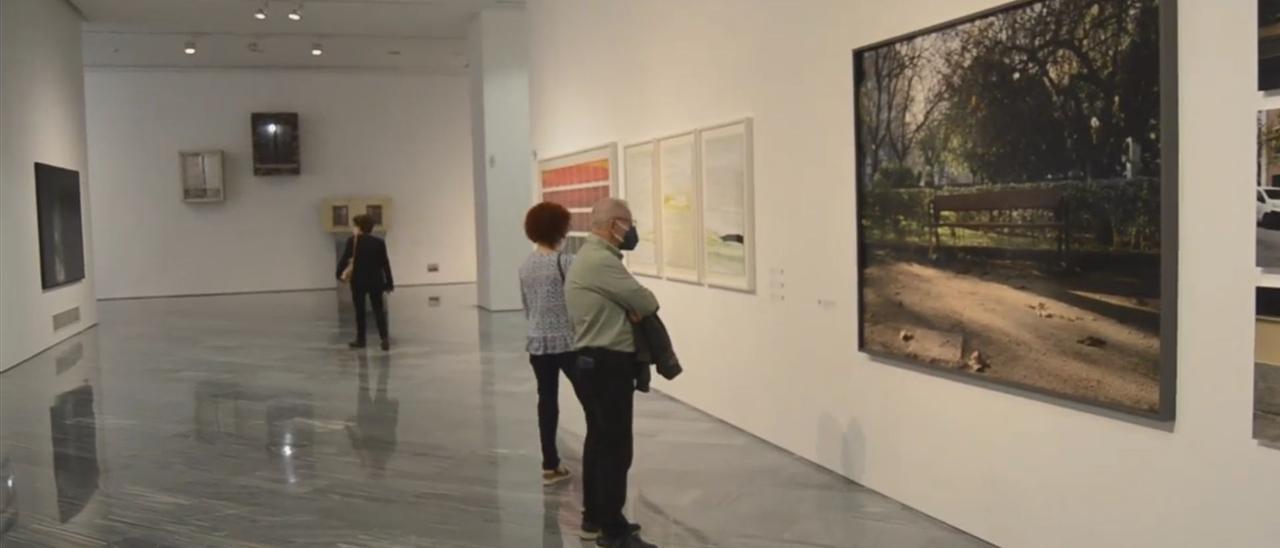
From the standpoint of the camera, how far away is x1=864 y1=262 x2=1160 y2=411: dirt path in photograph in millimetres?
3969

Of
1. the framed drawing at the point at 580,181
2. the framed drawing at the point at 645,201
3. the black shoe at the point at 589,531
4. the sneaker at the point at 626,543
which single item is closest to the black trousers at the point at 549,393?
the black shoe at the point at 589,531

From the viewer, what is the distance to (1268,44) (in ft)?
11.0

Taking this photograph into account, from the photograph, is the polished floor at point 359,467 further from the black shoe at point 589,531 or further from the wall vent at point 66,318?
the wall vent at point 66,318

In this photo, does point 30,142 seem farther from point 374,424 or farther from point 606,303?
point 606,303

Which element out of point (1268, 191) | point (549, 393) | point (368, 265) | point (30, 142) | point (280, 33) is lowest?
point (549, 393)

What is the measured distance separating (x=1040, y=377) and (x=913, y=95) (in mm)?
1628

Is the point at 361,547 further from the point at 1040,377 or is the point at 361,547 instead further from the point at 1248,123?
the point at 1248,123

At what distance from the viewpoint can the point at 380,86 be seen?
24.8 metres

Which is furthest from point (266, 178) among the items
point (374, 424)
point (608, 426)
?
point (608, 426)

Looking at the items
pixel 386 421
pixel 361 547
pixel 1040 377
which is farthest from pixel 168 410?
pixel 1040 377

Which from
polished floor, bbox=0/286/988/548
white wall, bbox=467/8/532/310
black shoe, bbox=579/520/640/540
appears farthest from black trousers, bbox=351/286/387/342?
black shoe, bbox=579/520/640/540

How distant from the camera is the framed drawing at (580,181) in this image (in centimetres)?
998

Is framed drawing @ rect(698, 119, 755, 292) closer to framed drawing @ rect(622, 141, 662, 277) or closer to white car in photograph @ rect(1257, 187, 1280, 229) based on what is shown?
framed drawing @ rect(622, 141, 662, 277)

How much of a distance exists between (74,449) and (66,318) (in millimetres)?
8958
